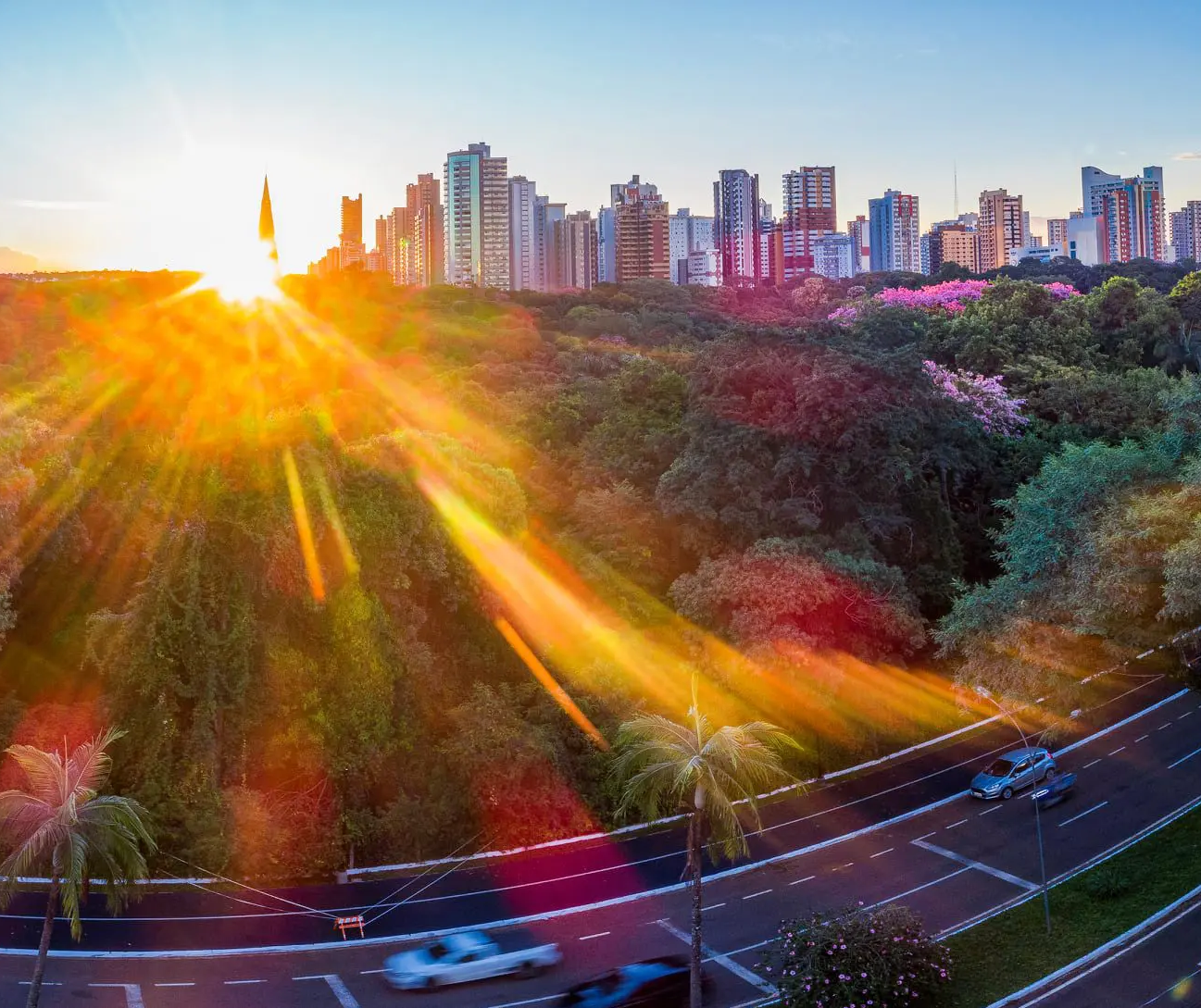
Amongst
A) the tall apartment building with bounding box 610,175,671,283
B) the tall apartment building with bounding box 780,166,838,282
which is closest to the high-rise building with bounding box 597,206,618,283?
the tall apartment building with bounding box 610,175,671,283

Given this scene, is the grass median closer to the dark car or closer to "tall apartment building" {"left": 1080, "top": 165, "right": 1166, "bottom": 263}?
the dark car

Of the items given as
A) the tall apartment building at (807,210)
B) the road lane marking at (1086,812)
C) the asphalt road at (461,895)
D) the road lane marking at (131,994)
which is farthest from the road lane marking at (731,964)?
the tall apartment building at (807,210)

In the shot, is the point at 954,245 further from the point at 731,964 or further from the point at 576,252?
the point at 731,964

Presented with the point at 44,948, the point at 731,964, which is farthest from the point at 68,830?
the point at 731,964

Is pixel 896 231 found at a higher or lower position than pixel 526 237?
higher

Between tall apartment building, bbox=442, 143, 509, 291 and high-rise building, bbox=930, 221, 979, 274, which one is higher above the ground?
high-rise building, bbox=930, 221, 979, 274

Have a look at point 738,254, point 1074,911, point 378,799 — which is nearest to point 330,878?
point 378,799
